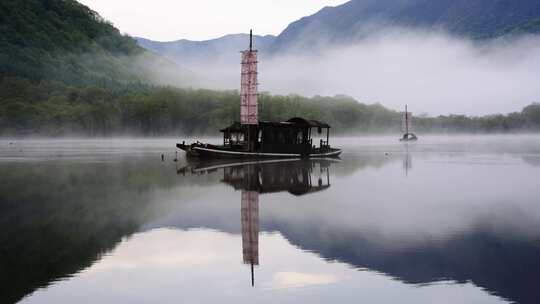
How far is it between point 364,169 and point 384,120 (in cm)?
15118

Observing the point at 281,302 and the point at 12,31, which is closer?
the point at 281,302

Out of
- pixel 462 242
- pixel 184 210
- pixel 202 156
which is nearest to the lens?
pixel 462 242

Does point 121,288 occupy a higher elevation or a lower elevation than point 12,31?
lower

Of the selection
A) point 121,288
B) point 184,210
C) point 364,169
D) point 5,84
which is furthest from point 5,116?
point 121,288

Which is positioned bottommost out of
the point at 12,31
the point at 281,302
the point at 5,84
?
the point at 281,302

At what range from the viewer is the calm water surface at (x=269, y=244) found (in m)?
9.66

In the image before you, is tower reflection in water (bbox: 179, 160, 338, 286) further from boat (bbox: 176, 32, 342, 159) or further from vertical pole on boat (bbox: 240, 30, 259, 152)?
vertical pole on boat (bbox: 240, 30, 259, 152)

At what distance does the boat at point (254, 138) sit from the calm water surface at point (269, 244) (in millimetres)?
23692

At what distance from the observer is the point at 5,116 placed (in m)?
121

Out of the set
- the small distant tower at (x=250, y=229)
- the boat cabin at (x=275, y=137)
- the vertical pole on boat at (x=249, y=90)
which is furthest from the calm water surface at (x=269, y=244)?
the vertical pole on boat at (x=249, y=90)

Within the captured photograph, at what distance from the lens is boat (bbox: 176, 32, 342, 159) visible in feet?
161

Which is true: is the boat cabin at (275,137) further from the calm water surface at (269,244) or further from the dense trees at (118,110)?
the dense trees at (118,110)

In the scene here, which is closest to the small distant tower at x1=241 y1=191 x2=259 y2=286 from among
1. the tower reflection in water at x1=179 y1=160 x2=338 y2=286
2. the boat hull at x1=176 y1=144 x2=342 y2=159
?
the tower reflection in water at x1=179 y1=160 x2=338 y2=286

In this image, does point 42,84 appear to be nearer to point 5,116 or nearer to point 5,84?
point 5,84
